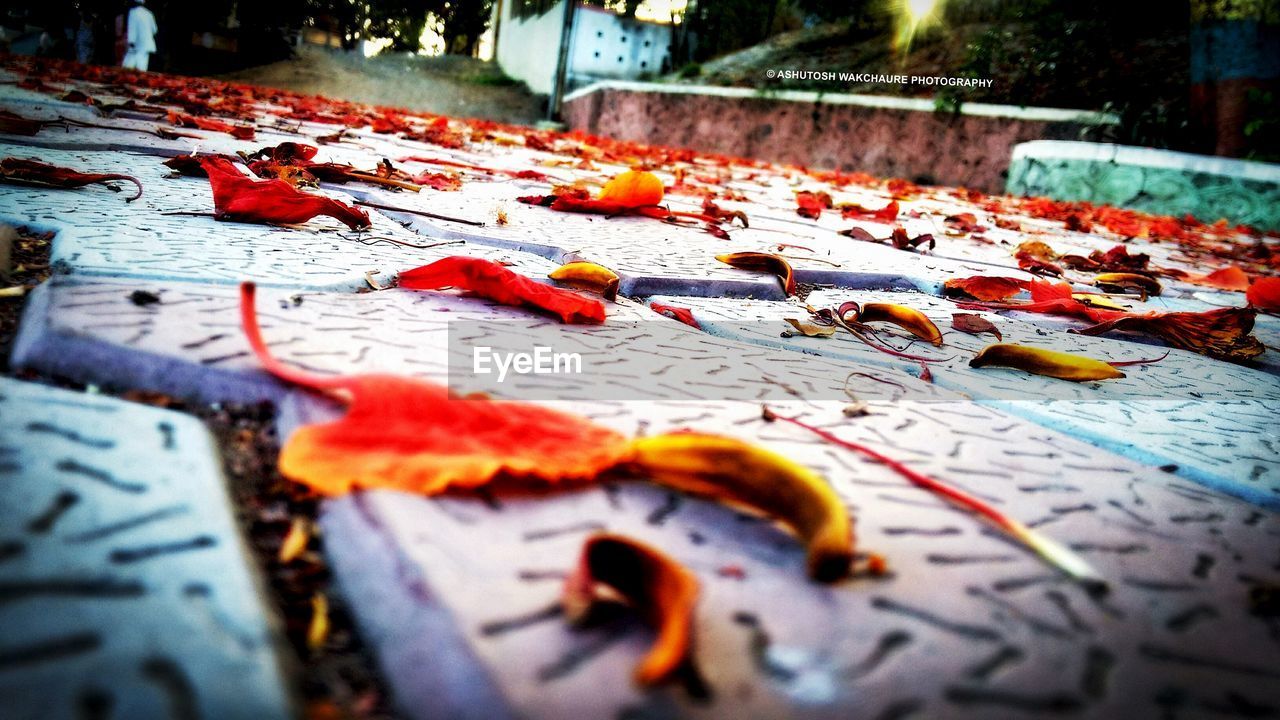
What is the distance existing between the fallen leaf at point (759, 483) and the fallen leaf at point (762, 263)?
1045 millimetres

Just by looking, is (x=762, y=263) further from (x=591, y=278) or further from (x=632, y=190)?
(x=632, y=190)

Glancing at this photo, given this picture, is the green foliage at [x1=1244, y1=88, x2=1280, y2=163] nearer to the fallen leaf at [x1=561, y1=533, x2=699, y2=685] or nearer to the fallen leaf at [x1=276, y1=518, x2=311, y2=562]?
the fallen leaf at [x1=561, y1=533, x2=699, y2=685]

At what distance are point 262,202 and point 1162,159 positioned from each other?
6.36 metres

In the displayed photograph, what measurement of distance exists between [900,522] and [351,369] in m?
0.54

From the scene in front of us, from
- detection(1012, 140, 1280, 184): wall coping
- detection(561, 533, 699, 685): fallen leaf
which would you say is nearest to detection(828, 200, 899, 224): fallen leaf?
detection(561, 533, 699, 685): fallen leaf

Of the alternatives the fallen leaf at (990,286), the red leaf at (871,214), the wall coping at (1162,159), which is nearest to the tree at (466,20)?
the wall coping at (1162,159)

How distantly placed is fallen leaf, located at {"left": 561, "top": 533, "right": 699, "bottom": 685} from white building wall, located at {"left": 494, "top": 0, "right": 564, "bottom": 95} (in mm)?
16060

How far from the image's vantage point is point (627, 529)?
0.54 m

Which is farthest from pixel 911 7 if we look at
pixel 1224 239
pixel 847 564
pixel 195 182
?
pixel 847 564

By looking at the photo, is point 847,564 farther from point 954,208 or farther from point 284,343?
point 954,208

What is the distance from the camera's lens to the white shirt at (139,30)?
11555mm

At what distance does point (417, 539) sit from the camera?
47cm

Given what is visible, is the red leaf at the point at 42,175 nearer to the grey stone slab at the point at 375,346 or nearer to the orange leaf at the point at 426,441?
the grey stone slab at the point at 375,346

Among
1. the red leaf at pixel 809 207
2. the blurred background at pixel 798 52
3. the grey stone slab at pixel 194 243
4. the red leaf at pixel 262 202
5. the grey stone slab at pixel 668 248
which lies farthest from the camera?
the blurred background at pixel 798 52
